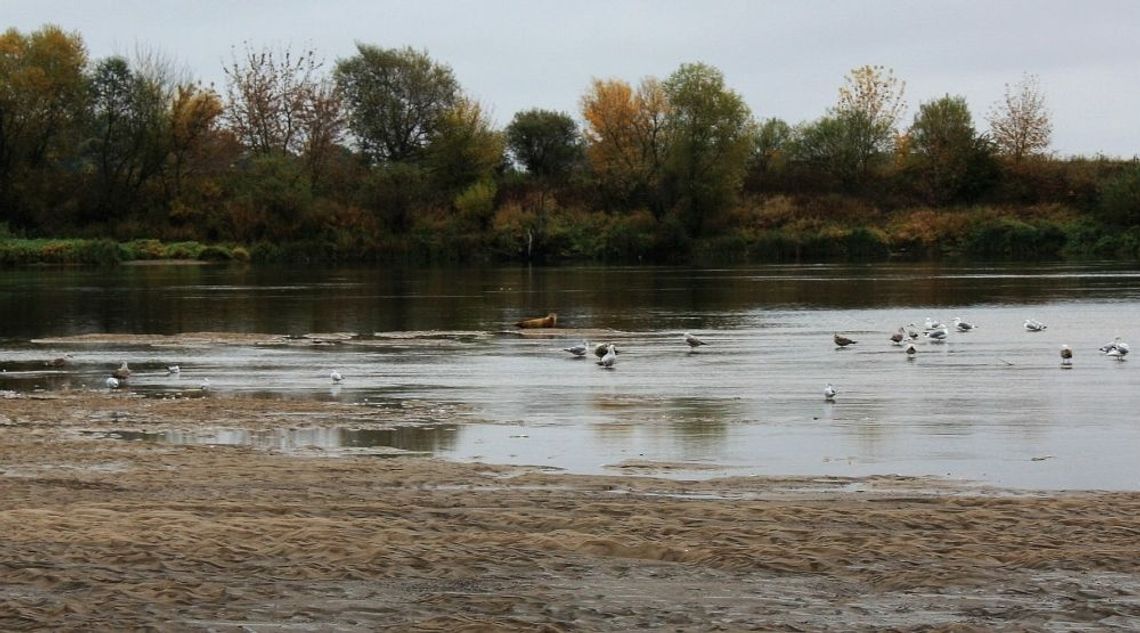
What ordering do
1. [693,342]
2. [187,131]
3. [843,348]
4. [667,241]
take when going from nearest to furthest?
[843,348]
[693,342]
[667,241]
[187,131]

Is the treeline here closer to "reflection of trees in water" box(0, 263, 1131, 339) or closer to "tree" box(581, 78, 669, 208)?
"tree" box(581, 78, 669, 208)

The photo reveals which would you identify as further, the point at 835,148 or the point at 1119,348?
the point at 835,148

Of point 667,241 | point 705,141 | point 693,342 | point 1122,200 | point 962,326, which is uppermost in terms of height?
point 705,141

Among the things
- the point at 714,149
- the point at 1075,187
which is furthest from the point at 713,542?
the point at 1075,187

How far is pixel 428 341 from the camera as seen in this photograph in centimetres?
3130

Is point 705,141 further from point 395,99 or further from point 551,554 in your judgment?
point 551,554

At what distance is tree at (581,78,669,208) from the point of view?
96250mm

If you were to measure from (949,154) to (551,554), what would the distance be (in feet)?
306

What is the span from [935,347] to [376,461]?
1773 cm

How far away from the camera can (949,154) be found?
320 feet

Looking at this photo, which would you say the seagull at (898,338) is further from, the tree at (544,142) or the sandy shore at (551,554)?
the tree at (544,142)

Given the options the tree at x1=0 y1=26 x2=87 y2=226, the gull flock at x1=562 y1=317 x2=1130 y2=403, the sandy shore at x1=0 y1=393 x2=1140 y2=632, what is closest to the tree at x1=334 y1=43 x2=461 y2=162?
the tree at x1=0 y1=26 x2=87 y2=226

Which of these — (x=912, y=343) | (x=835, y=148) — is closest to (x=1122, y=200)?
(x=835, y=148)

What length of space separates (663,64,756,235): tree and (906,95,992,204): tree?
48.9ft
